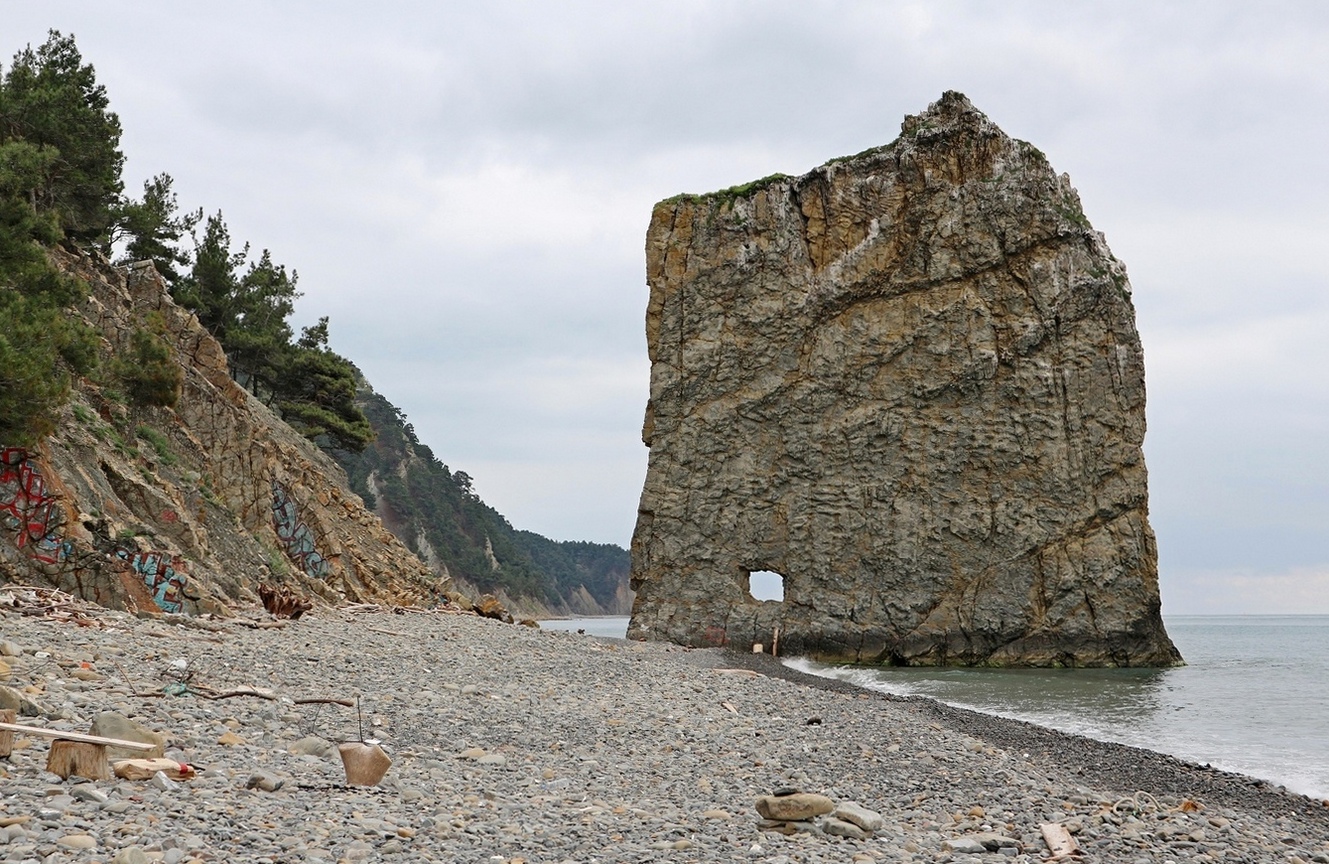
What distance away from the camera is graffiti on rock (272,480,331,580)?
1150 inches

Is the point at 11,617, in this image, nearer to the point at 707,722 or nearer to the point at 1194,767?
the point at 707,722

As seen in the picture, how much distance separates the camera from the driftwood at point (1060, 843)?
678 centimetres

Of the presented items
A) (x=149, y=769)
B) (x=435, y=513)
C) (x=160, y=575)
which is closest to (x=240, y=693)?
(x=149, y=769)

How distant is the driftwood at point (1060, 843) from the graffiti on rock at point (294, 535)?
2554 cm

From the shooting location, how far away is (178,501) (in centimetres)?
2127

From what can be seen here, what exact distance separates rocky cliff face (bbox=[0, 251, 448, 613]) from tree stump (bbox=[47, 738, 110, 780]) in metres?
10.9

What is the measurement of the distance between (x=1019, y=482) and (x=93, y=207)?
108 feet

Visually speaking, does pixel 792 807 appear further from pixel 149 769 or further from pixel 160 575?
pixel 160 575

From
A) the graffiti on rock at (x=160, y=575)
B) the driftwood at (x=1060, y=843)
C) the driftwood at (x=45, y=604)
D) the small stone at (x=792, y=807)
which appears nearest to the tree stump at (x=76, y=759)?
the small stone at (x=792, y=807)

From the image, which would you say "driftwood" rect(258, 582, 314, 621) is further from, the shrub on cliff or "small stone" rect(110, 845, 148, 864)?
"small stone" rect(110, 845, 148, 864)

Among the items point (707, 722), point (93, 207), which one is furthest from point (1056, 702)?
point (93, 207)

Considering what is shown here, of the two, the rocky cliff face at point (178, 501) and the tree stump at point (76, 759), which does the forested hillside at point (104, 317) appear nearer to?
the rocky cliff face at point (178, 501)

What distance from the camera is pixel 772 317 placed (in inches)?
1479

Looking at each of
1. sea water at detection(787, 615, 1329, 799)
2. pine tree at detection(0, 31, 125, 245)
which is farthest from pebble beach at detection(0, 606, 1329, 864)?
pine tree at detection(0, 31, 125, 245)
